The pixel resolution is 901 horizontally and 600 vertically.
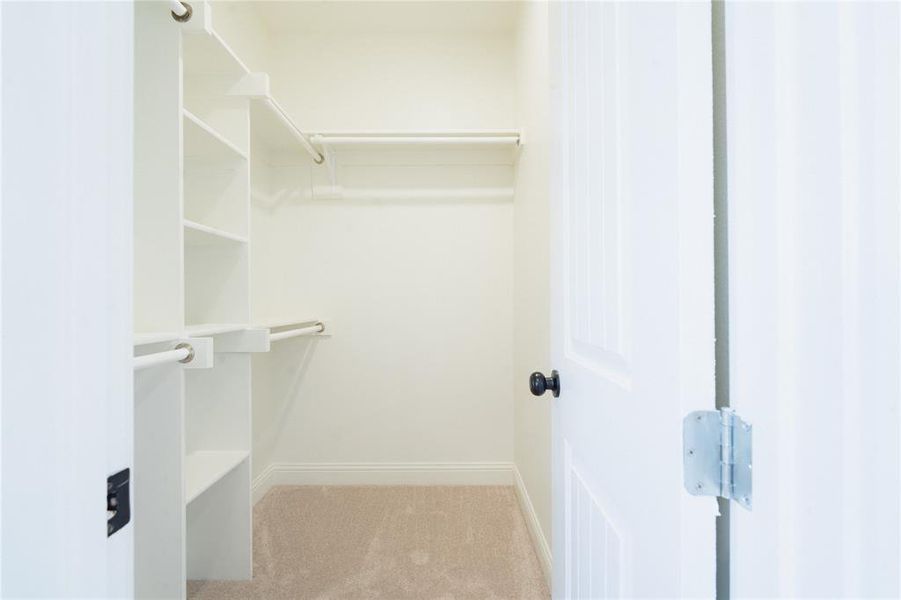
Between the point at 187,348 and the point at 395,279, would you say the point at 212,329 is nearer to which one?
the point at 187,348

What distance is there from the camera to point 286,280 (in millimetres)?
2521

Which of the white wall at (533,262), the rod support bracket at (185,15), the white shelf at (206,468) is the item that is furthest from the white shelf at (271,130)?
the white shelf at (206,468)

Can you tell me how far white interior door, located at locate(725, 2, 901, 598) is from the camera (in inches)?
13.5

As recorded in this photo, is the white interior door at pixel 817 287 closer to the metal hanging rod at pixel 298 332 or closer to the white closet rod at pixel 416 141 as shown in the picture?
the metal hanging rod at pixel 298 332

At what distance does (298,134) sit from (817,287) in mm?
2219

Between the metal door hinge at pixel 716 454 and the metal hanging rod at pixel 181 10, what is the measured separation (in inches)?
62.6

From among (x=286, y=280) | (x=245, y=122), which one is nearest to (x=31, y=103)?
(x=245, y=122)

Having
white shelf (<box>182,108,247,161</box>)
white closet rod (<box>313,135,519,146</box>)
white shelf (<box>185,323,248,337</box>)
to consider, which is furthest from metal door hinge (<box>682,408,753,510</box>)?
white closet rod (<box>313,135,519,146</box>)

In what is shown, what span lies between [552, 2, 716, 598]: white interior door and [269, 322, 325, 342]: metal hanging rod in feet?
4.43

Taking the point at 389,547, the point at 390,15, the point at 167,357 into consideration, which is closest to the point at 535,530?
the point at 389,547

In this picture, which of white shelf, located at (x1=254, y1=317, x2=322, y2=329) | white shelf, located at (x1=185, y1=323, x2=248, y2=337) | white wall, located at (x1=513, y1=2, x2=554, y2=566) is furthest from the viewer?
white shelf, located at (x1=254, y1=317, x2=322, y2=329)

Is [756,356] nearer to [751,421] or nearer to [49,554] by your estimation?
[751,421]

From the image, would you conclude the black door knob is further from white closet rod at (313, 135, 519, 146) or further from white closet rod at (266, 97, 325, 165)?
white closet rod at (313, 135, 519, 146)

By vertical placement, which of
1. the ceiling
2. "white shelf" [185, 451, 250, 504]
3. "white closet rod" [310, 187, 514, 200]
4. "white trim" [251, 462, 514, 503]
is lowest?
"white trim" [251, 462, 514, 503]
